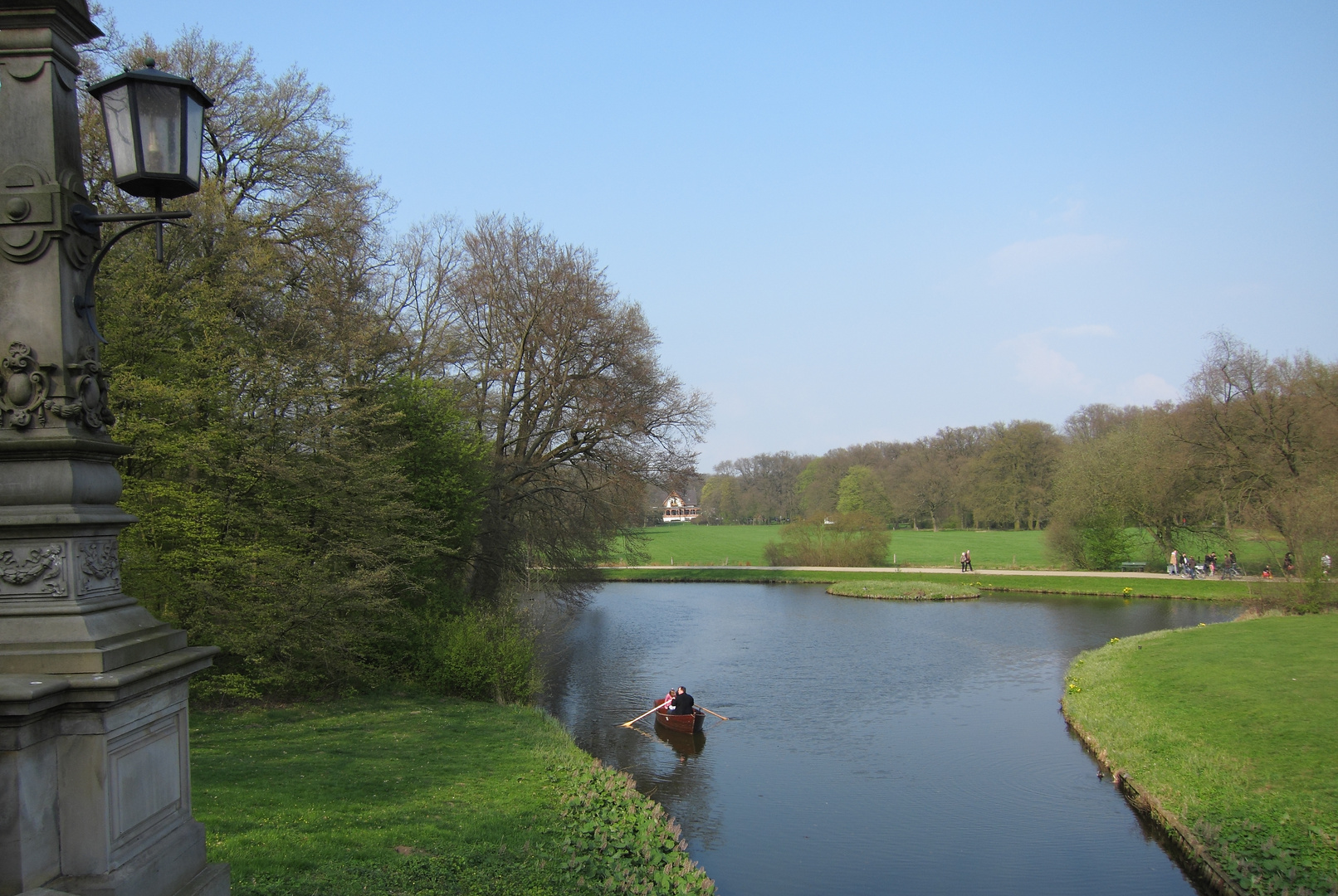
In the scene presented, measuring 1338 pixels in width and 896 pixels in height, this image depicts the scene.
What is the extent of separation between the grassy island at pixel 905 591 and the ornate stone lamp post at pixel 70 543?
40187 millimetres

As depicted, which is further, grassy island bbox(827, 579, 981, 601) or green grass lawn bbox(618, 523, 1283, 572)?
green grass lawn bbox(618, 523, 1283, 572)

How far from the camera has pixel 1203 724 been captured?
1516 cm

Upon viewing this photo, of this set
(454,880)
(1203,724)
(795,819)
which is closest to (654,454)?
(795,819)

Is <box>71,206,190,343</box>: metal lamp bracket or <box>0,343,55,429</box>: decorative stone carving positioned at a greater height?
<box>71,206,190,343</box>: metal lamp bracket

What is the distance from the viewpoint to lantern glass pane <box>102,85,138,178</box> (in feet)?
14.0

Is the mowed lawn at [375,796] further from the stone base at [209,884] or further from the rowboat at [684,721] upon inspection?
the rowboat at [684,721]

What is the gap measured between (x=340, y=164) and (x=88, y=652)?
1875cm

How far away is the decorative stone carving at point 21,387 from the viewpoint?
3.91 m

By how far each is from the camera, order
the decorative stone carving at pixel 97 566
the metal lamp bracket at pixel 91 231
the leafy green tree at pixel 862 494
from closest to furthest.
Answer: the decorative stone carving at pixel 97 566 < the metal lamp bracket at pixel 91 231 < the leafy green tree at pixel 862 494

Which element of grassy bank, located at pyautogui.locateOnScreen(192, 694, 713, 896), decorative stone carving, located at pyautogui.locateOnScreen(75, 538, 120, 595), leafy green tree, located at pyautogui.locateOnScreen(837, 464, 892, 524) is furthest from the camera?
leafy green tree, located at pyautogui.locateOnScreen(837, 464, 892, 524)

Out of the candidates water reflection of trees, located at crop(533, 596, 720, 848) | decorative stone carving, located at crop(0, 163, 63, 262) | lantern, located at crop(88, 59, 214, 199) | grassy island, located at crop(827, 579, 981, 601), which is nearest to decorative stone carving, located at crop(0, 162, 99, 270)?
decorative stone carving, located at crop(0, 163, 63, 262)

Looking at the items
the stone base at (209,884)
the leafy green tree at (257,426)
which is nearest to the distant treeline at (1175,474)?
the leafy green tree at (257,426)

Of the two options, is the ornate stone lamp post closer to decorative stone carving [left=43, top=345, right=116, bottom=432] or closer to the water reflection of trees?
decorative stone carving [left=43, top=345, right=116, bottom=432]

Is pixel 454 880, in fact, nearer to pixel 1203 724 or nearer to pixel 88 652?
pixel 88 652
